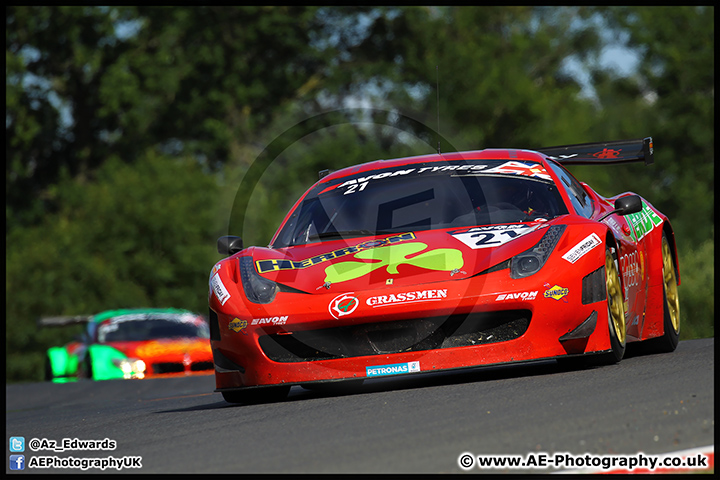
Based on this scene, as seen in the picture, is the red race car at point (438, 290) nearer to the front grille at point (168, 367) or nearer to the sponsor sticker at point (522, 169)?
the sponsor sticker at point (522, 169)

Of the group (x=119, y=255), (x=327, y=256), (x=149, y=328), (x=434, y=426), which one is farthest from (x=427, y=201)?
(x=119, y=255)

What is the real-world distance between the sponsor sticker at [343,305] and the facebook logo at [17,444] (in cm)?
168

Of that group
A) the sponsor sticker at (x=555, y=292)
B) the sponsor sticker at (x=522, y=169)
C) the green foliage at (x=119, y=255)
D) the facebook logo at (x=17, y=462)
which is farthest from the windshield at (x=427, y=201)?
the green foliage at (x=119, y=255)

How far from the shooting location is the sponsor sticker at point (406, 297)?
18.1 feet

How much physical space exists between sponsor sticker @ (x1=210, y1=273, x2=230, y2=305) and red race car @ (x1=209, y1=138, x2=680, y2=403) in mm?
13

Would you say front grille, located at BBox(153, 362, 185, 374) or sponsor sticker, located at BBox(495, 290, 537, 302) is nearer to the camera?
sponsor sticker, located at BBox(495, 290, 537, 302)

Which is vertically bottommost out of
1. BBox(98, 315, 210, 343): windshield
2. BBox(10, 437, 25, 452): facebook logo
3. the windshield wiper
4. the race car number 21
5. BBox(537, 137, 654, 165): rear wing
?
BBox(10, 437, 25, 452): facebook logo

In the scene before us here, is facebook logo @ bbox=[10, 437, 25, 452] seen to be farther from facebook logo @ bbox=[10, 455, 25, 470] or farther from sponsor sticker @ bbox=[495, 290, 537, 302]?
sponsor sticker @ bbox=[495, 290, 537, 302]

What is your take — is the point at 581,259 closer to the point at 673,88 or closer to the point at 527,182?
the point at 527,182

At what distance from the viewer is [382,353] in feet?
18.4

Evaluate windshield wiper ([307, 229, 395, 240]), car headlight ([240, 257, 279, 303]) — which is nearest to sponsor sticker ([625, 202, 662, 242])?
windshield wiper ([307, 229, 395, 240])

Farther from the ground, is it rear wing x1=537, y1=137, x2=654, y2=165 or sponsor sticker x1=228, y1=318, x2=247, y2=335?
rear wing x1=537, y1=137, x2=654, y2=165

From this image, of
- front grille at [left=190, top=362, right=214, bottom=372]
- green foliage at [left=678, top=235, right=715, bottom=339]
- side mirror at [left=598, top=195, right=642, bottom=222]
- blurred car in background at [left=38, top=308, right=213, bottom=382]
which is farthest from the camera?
green foliage at [left=678, top=235, right=715, bottom=339]

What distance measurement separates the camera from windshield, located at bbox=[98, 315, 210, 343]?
17328 mm
